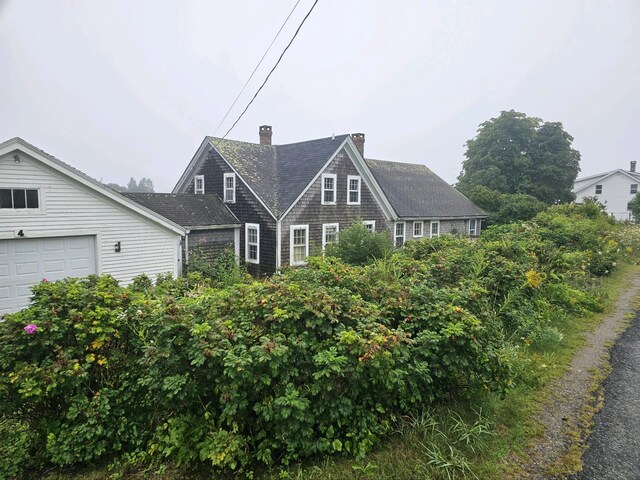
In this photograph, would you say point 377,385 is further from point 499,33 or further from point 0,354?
point 499,33

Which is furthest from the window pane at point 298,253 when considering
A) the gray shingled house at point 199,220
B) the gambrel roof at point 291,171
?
the gray shingled house at point 199,220

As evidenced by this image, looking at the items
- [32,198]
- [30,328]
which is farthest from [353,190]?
[30,328]

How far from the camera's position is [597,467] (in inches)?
129

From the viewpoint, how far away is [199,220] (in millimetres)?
16734

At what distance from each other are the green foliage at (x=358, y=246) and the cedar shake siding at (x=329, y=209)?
3044 mm

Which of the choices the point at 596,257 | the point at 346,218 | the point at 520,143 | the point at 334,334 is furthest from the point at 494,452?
the point at 520,143

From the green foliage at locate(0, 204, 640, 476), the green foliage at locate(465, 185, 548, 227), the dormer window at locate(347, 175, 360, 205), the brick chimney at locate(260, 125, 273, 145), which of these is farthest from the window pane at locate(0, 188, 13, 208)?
the green foliage at locate(465, 185, 548, 227)

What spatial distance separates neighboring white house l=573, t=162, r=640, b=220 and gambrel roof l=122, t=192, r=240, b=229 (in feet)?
164

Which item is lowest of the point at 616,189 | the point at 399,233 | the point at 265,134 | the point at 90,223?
→ the point at 399,233

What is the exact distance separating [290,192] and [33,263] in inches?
410

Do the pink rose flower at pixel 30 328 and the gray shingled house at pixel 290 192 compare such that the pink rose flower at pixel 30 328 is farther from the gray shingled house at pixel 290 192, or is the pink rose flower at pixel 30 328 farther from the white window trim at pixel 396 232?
the white window trim at pixel 396 232

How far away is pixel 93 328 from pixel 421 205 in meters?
23.8

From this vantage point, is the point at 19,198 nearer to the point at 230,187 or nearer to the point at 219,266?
the point at 219,266

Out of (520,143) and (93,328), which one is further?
(520,143)
